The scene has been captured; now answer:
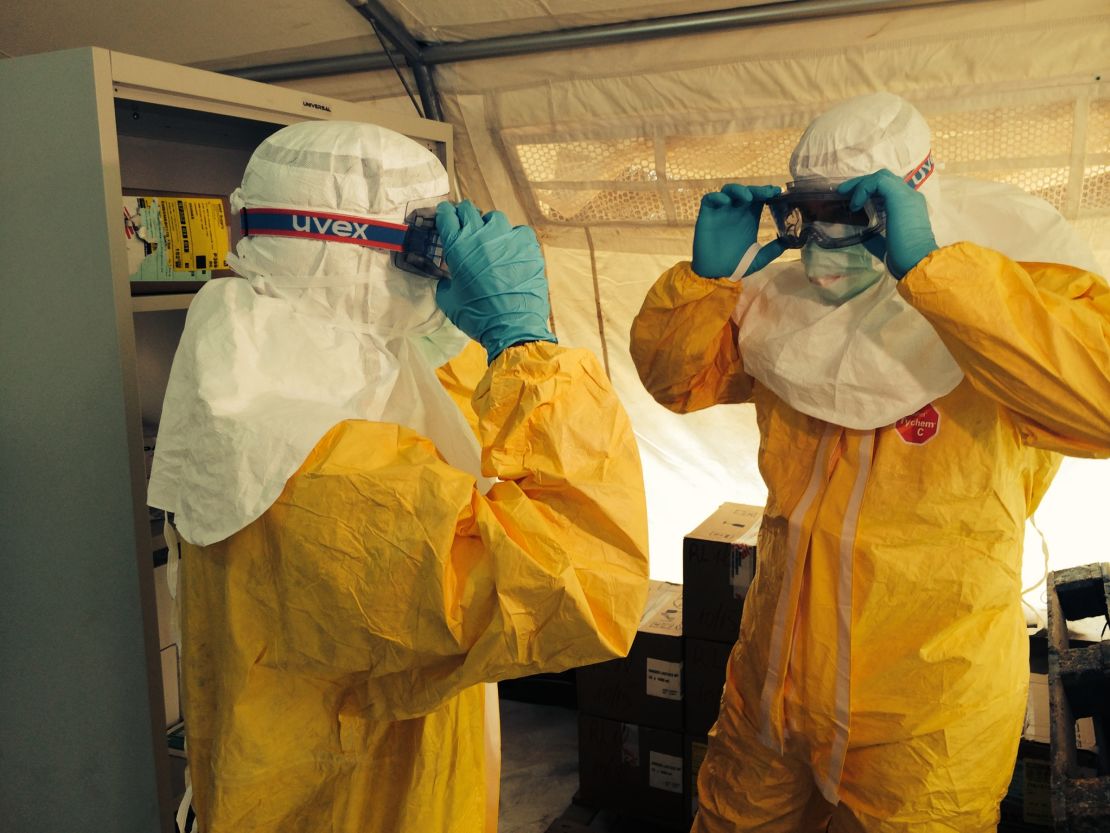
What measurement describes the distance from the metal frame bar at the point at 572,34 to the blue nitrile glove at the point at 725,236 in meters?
0.56

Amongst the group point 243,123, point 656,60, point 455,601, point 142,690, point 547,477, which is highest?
point 656,60

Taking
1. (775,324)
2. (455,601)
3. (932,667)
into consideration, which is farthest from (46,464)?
(932,667)

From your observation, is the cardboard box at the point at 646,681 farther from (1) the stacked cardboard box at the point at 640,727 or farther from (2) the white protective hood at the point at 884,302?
(2) the white protective hood at the point at 884,302

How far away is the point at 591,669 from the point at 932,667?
3.61ft

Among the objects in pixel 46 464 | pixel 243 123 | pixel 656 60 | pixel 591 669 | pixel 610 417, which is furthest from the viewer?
pixel 591 669

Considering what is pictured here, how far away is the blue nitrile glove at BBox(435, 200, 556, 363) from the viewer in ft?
3.65

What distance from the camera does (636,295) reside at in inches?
97.6

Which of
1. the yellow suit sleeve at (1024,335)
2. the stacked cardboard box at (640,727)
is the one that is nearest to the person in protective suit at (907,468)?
the yellow suit sleeve at (1024,335)

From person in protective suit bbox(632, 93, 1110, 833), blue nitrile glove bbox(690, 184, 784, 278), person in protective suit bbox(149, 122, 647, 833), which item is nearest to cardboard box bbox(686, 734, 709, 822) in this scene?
person in protective suit bbox(632, 93, 1110, 833)

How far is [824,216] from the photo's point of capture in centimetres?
140

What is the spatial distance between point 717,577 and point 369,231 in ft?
4.43

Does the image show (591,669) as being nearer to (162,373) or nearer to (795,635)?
(795,635)

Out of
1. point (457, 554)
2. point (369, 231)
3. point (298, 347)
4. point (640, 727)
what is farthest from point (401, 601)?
point (640, 727)

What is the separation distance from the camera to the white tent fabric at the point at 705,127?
6.00 feet
